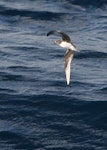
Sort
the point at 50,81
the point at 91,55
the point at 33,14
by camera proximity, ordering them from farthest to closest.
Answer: the point at 33,14 → the point at 91,55 → the point at 50,81

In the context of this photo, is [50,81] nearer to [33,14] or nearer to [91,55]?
[91,55]

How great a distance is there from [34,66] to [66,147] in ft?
20.4

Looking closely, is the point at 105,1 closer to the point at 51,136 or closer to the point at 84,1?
the point at 84,1

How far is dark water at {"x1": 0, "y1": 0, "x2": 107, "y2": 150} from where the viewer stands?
1605 cm

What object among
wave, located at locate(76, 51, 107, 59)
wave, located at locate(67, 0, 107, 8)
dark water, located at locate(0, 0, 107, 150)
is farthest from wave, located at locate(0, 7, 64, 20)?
wave, located at locate(76, 51, 107, 59)

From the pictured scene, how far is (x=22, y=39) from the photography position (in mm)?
24453

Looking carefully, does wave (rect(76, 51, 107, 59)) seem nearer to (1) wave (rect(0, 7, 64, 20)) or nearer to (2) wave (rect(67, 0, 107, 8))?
(1) wave (rect(0, 7, 64, 20))

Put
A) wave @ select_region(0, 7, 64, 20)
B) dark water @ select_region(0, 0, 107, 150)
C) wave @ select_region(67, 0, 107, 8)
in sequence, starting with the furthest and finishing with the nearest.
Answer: wave @ select_region(67, 0, 107, 8)
wave @ select_region(0, 7, 64, 20)
dark water @ select_region(0, 0, 107, 150)

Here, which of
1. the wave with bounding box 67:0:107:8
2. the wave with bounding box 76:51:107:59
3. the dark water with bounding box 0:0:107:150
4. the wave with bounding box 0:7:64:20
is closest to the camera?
the dark water with bounding box 0:0:107:150

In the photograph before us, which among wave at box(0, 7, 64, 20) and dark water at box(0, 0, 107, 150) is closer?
dark water at box(0, 0, 107, 150)

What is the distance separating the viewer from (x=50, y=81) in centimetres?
1983

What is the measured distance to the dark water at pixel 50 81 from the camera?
16.0 m

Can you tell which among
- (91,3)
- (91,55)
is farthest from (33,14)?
(91,55)

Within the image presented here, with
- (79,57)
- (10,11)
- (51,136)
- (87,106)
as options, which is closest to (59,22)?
(10,11)
